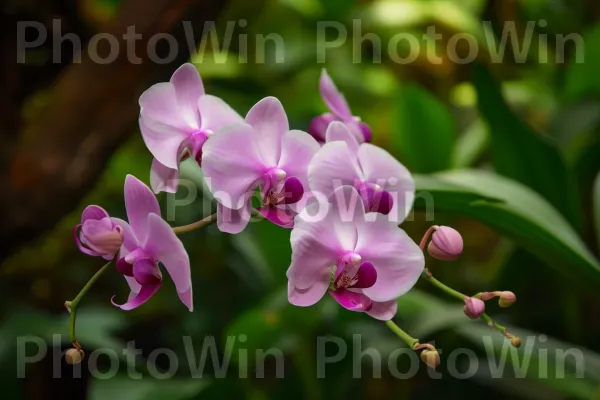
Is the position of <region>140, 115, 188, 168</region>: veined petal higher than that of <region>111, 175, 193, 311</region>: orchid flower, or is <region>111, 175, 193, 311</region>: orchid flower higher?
<region>140, 115, 188, 168</region>: veined petal

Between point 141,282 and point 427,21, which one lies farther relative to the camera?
point 427,21

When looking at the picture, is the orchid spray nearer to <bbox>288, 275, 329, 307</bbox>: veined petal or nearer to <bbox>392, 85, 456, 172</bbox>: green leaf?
<bbox>288, 275, 329, 307</bbox>: veined petal

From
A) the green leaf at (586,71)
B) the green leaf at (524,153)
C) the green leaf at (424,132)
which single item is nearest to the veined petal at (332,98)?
the green leaf at (524,153)

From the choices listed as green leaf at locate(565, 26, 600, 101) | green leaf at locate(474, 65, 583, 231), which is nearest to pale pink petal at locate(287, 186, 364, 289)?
green leaf at locate(474, 65, 583, 231)

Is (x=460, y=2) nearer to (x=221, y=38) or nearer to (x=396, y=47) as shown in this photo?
(x=396, y=47)

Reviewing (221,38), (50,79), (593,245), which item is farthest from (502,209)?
(221,38)
